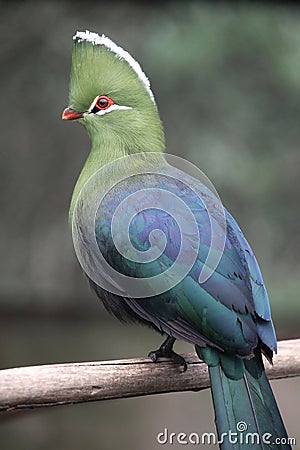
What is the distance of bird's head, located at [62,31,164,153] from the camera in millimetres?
1456

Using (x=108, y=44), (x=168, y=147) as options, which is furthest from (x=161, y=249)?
(x=168, y=147)

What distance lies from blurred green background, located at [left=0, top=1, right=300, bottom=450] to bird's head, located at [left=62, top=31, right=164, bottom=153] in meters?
2.30

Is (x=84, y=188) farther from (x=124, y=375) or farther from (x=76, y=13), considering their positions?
(x=76, y=13)

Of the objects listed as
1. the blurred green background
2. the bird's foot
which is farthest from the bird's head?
the blurred green background

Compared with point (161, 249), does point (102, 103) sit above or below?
above

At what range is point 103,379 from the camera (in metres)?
1.39

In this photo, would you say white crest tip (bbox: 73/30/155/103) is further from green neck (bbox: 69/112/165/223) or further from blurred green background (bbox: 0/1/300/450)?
blurred green background (bbox: 0/1/300/450)

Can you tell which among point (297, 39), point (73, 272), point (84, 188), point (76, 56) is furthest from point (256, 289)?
point (73, 272)

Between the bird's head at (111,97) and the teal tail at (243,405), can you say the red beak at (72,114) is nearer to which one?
the bird's head at (111,97)

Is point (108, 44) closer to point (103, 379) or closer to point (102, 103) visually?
point (102, 103)

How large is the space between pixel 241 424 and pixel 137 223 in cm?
41

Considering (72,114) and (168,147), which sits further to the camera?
(168,147)

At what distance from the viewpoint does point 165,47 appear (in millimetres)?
3852

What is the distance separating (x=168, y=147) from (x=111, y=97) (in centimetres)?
262
